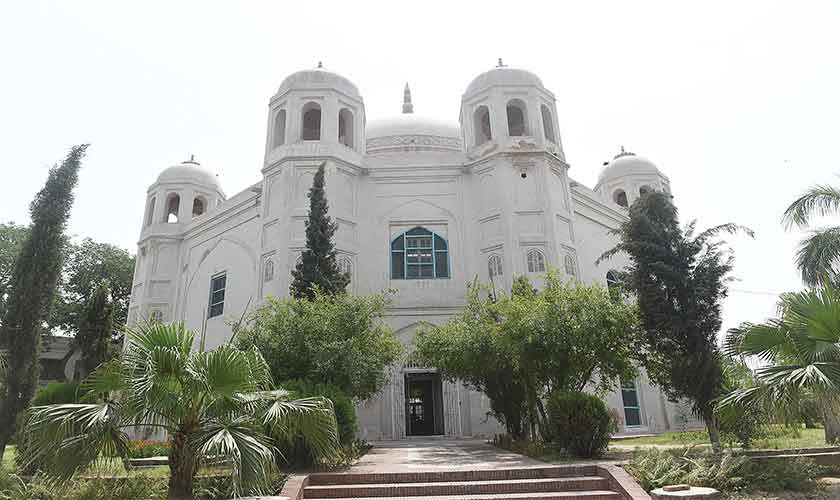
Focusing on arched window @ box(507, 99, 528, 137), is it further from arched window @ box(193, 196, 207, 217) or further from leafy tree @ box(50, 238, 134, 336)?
leafy tree @ box(50, 238, 134, 336)

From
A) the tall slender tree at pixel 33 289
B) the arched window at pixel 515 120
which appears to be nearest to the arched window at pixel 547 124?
the arched window at pixel 515 120

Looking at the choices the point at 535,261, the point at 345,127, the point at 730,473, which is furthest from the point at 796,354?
the point at 345,127

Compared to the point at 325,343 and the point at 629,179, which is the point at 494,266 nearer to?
Answer: the point at 325,343

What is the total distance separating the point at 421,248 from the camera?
776 inches

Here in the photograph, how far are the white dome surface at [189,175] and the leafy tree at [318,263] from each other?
11.8 m

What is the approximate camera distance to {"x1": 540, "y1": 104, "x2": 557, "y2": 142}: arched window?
2156 cm

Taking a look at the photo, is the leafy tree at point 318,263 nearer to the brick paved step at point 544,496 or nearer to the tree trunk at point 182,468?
the tree trunk at point 182,468

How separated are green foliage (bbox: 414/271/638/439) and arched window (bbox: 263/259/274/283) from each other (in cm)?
712

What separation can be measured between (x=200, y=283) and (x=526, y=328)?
54.1 ft

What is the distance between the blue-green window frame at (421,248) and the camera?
19281 millimetres

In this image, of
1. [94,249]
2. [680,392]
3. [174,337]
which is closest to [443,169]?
[680,392]

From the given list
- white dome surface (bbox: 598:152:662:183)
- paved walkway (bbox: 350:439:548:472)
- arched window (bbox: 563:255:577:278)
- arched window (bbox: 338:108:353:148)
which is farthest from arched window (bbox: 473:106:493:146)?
paved walkway (bbox: 350:439:548:472)

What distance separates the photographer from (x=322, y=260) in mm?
16344

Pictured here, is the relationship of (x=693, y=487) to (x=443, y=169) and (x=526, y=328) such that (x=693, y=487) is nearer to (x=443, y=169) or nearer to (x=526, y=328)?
(x=526, y=328)
